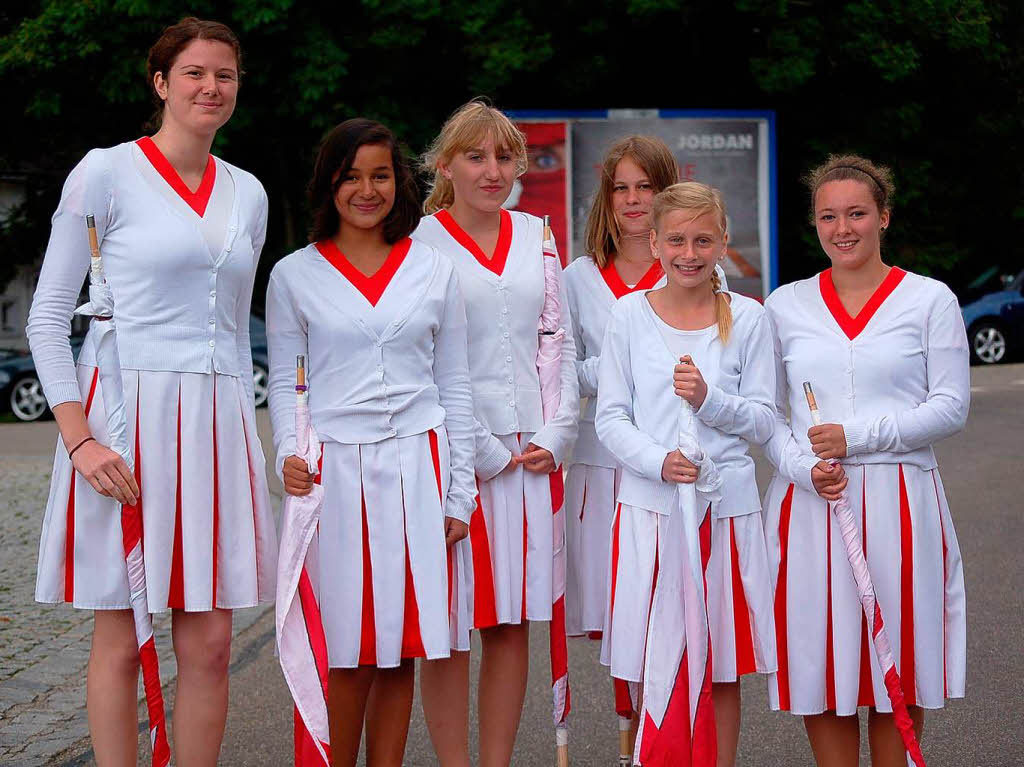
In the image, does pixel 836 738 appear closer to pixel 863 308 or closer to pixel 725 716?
pixel 725 716

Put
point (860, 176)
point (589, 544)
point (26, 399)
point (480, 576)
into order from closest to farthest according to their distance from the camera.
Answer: point (860, 176)
point (480, 576)
point (589, 544)
point (26, 399)

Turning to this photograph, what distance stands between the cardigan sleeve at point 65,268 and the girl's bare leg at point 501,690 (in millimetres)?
1539

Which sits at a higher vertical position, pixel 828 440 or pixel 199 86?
pixel 199 86

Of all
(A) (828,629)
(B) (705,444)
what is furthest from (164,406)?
(A) (828,629)

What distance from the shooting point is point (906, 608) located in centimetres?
434

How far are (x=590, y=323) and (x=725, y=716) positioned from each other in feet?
4.40

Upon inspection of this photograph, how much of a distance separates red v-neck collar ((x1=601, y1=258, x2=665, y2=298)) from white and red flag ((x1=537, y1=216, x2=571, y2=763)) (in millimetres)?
247

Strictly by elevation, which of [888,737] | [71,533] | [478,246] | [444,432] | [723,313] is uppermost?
[478,246]

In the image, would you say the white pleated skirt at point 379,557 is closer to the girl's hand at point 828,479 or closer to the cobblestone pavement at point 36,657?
the girl's hand at point 828,479

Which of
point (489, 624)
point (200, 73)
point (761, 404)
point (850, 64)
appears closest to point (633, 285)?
point (761, 404)

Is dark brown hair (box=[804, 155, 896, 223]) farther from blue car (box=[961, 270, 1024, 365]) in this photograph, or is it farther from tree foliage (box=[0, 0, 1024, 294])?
blue car (box=[961, 270, 1024, 365])

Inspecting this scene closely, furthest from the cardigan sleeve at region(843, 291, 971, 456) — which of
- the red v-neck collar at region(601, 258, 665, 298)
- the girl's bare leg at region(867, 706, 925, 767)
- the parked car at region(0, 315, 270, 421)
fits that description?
the parked car at region(0, 315, 270, 421)

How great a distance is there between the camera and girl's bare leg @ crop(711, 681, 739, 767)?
443 cm

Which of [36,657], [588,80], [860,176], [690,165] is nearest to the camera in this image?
[860,176]
